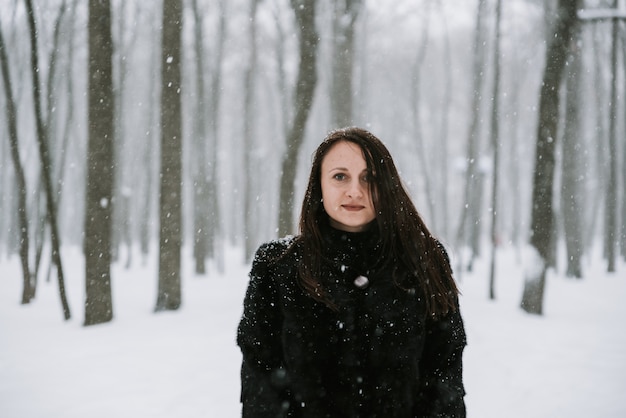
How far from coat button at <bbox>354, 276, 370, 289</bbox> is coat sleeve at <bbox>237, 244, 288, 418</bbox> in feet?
1.04

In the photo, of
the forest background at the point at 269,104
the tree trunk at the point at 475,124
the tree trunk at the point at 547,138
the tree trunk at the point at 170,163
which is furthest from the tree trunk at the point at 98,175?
the tree trunk at the point at 475,124

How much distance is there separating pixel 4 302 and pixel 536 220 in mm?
10523

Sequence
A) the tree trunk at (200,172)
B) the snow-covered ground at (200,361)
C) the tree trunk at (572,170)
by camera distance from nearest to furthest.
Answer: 1. the snow-covered ground at (200,361)
2. the tree trunk at (572,170)
3. the tree trunk at (200,172)

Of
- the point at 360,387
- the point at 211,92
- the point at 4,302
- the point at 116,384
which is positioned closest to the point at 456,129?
the point at 211,92

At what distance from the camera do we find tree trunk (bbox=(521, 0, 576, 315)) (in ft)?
27.2

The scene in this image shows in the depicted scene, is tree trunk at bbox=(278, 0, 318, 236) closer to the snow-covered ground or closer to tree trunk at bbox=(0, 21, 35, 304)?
the snow-covered ground

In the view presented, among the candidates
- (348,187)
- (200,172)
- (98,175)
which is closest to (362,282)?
(348,187)

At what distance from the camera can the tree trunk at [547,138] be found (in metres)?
8.30

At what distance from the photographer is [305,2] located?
8766 mm

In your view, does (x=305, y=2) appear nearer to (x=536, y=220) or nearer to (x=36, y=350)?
(x=536, y=220)

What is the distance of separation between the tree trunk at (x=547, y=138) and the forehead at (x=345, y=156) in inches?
301

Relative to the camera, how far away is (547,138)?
326 inches

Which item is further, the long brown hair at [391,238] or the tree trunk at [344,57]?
the tree trunk at [344,57]

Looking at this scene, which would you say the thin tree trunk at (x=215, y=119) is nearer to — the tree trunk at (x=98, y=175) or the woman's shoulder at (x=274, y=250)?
the tree trunk at (x=98, y=175)
